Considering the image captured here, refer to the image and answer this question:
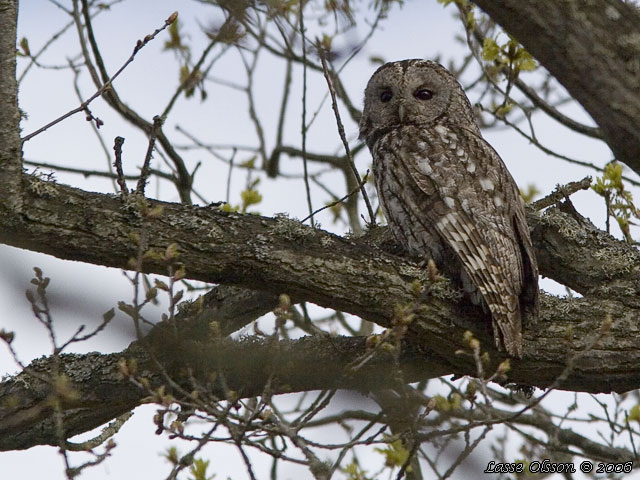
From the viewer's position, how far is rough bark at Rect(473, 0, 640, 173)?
5.53ft

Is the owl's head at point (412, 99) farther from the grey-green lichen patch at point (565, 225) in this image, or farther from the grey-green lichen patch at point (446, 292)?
the grey-green lichen patch at point (446, 292)

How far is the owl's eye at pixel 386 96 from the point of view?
5203 mm

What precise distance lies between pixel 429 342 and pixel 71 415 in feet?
5.23

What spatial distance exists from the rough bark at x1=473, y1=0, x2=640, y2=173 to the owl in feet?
6.15

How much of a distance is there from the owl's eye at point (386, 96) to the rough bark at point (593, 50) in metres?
3.40

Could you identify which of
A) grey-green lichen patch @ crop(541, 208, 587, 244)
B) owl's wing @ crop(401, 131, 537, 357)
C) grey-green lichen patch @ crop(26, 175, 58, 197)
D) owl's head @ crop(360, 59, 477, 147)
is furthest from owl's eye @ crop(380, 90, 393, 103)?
grey-green lichen patch @ crop(26, 175, 58, 197)

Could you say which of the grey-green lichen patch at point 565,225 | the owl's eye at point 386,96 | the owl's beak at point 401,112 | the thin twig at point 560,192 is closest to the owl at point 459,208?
the owl's beak at point 401,112

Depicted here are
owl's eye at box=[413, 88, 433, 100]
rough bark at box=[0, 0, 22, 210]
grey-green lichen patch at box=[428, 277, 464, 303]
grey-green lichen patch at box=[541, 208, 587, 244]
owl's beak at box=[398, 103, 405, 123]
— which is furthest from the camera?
owl's eye at box=[413, 88, 433, 100]

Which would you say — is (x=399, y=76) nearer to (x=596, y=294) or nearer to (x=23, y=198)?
(x=596, y=294)

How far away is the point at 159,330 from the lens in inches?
71.6

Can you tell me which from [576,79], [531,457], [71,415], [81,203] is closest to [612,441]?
[531,457]

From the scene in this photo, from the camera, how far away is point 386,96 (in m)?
5.23

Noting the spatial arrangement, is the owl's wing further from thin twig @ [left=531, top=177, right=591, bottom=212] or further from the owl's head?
the owl's head

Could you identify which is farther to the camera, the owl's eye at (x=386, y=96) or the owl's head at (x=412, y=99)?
the owl's eye at (x=386, y=96)
